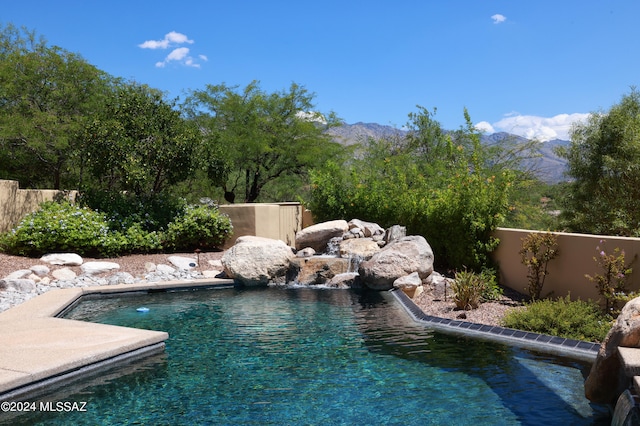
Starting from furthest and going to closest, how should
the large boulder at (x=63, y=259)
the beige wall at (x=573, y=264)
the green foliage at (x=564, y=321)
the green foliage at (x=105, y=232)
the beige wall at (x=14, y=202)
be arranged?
the beige wall at (x=14, y=202) < the green foliage at (x=105, y=232) < the large boulder at (x=63, y=259) < the beige wall at (x=573, y=264) < the green foliage at (x=564, y=321)

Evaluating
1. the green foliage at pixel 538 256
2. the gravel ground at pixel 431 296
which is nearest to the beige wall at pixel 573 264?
the green foliage at pixel 538 256

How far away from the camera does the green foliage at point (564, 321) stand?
796 cm

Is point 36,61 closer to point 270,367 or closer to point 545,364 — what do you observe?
point 270,367

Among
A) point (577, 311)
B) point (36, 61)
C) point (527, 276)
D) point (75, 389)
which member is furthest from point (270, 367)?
point (36, 61)

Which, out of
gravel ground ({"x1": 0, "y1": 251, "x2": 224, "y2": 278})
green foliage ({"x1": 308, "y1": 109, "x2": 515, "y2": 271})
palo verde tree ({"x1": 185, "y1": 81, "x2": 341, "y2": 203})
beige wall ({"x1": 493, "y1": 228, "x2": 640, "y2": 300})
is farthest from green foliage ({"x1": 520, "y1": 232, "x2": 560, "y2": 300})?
palo verde tree ({"x1": 185, "y1": 81, "x2": 341, "y2": 203})

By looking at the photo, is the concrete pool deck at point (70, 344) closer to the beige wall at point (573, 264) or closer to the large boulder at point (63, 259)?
the beige wall at point (573, 264)

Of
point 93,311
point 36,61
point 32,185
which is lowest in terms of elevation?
point 93,311

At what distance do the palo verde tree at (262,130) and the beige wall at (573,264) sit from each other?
14935 millimetres

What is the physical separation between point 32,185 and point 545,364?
74.1 feet

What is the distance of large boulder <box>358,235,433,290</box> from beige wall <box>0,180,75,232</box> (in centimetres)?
1036

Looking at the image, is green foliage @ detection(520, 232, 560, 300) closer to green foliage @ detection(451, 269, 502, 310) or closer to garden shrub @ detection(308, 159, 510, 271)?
green foliage @ detection(451, 269, 502, 310)

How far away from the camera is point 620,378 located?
192 inches

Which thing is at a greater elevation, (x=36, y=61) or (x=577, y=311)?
(x=36, y=61)

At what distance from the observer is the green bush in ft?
49.2
